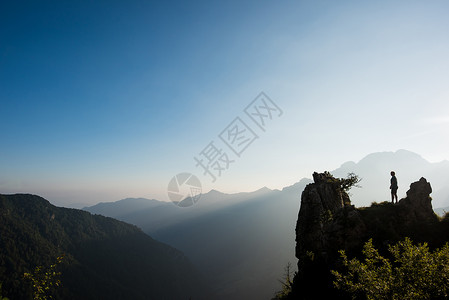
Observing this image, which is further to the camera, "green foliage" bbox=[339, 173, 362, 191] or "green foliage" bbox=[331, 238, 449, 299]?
"green foliage" bbox=[339, 173, 362, 191]

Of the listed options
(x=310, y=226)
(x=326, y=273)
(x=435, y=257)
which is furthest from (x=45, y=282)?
(x=310, y=226)

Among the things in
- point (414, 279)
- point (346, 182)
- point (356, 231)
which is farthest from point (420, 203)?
point (414, 279)

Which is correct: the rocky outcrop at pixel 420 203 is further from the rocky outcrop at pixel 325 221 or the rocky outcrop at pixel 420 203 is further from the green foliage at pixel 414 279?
the green foliage at pixel 414 279

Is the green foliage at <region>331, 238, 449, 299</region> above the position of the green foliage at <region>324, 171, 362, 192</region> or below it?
below

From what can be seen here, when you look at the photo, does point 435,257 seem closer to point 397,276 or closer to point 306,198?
point 397,276

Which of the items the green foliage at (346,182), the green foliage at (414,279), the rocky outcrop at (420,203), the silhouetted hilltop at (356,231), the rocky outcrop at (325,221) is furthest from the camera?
the green foliage at (346,182)

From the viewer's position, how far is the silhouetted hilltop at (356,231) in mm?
21625

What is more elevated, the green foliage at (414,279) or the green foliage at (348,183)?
the green foliage at (348,183)

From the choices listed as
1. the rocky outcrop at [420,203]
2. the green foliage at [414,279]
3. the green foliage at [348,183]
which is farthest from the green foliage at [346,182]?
the green foliage at [414,279]

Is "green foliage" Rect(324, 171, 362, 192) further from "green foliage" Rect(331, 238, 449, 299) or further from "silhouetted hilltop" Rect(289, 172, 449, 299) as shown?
"green foliage" Rect(331, 238, 449, 299)

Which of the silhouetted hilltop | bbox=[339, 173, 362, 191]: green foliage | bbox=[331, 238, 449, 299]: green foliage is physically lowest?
the silhouetted hilltop

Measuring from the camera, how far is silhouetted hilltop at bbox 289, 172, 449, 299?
21.6 m

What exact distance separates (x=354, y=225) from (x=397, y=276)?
1572 cm

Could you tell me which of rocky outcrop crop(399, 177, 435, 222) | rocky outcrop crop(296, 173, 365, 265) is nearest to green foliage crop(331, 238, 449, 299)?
rocky outcrop crop(296, 173, 365, 265)
